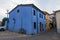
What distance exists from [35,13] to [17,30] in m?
5.60

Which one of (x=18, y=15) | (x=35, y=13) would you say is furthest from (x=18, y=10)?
(x=35, y=13)

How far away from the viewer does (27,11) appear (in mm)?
34250

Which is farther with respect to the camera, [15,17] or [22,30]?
[15,17]

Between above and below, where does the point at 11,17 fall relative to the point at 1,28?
above

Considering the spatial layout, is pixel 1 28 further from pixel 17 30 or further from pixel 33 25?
pixel 33 25

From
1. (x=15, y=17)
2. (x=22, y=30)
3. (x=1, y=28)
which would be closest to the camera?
(x=22, y=30)

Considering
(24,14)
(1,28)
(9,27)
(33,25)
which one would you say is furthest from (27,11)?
(1,28)

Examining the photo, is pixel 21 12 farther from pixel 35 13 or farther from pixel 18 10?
pixel 35 13

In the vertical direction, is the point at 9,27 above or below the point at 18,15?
below

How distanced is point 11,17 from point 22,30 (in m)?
5.18

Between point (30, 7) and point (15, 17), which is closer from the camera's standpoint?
point (30, 7)

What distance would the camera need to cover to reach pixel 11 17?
123ft

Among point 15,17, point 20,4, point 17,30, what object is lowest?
point 17,30

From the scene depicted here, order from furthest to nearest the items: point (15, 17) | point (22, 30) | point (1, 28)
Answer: point (1, 28), point (15, 17), point (22, 30)
